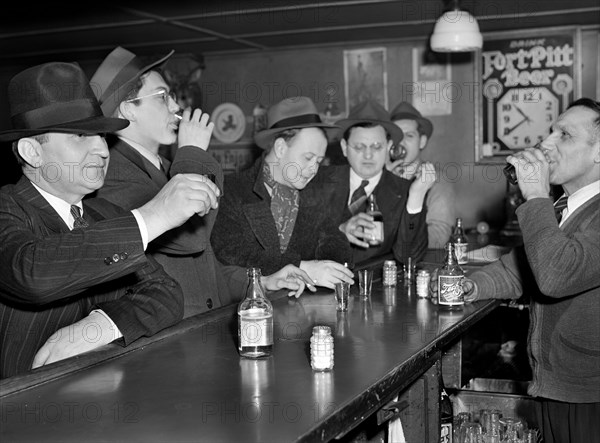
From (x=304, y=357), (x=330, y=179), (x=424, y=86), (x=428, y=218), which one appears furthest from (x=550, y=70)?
(x=304, y=357)

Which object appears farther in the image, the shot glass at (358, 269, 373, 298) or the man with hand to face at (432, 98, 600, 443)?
the shot glass at (358, 269, 373, 298)

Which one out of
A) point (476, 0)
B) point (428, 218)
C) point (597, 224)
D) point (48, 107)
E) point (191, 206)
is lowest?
point (428, 218)

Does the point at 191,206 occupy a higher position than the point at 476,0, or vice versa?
the point at 476,0

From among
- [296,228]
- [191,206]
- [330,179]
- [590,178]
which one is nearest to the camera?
[191,206]

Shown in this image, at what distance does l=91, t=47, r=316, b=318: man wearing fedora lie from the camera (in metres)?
2.71

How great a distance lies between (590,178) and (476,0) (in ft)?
9.06

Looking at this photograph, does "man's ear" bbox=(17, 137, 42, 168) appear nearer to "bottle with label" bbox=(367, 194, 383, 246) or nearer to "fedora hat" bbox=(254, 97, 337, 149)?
"fedora hat" bbox=(254, 97, 337, 149)

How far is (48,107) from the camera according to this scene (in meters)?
2.27

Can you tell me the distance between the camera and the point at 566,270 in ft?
7.95

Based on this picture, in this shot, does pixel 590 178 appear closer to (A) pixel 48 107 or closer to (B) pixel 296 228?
(B) pixel 296 228

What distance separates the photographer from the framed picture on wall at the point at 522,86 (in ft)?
21.7

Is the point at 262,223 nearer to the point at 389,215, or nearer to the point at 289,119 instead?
the point at 289,119

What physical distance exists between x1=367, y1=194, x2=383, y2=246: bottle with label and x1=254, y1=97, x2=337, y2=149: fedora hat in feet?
1.87

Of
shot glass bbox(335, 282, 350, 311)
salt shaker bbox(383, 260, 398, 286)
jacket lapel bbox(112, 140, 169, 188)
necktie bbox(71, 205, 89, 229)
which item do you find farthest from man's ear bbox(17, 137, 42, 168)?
salt shaker bbox(383, 260, 398, 286)
